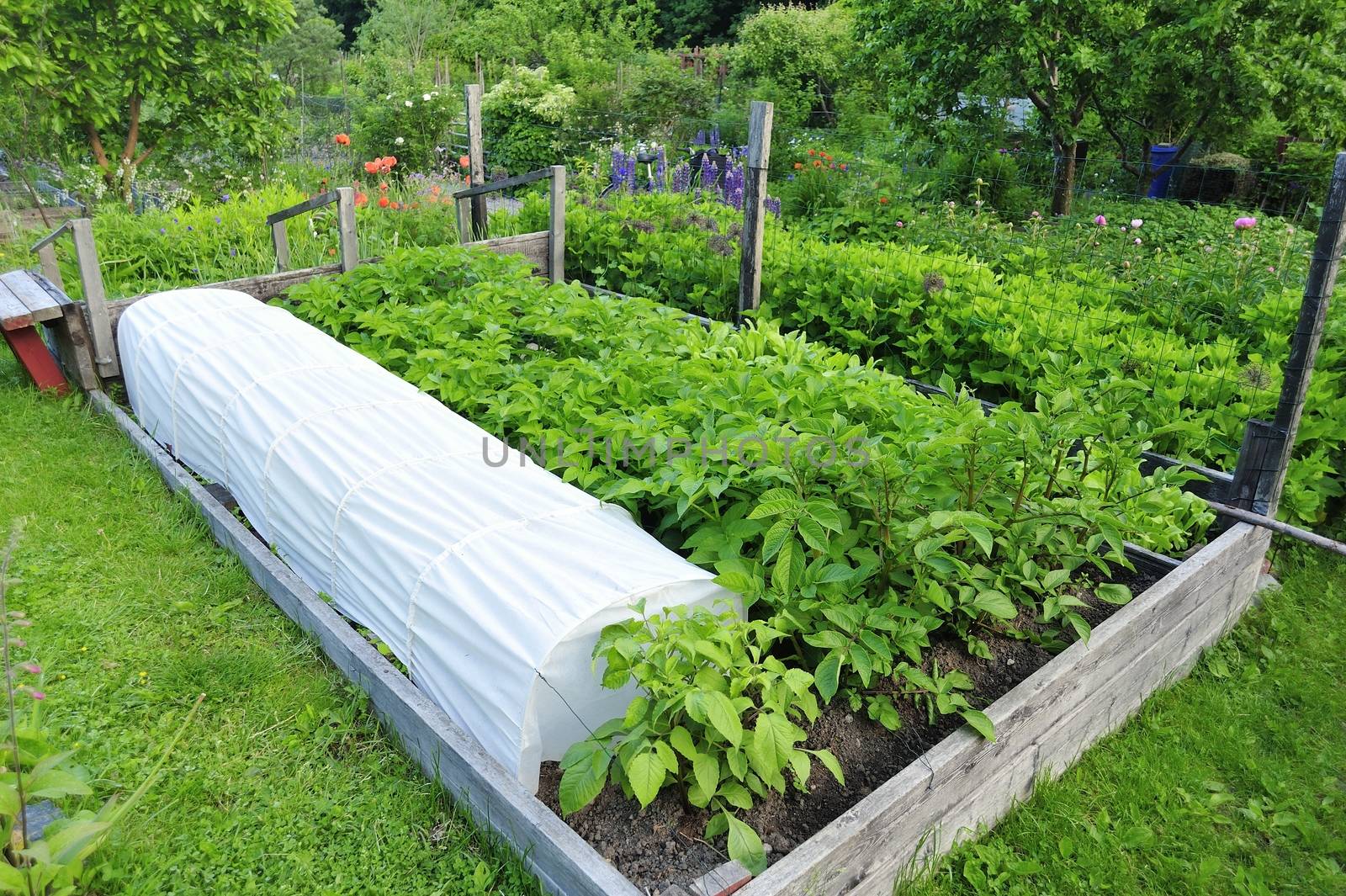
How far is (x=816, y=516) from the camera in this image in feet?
8.39

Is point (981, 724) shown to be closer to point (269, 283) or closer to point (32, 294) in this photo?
point (269, 283)

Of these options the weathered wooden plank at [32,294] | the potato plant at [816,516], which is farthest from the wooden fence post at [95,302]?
the potato plant at [816,516]

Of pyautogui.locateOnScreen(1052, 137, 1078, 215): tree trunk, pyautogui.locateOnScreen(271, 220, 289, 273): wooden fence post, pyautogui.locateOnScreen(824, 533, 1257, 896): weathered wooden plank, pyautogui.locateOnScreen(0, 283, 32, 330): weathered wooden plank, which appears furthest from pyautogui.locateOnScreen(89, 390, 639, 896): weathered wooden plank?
pyautogui.locateOnScreen(1052, 137, 1078, 215): tree trunk

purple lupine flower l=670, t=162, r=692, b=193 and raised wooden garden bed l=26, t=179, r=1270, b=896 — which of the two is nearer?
raised wooden garden bed l=26, t=179, r=1270, b=896

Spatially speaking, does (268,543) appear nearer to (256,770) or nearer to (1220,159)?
(256,770)

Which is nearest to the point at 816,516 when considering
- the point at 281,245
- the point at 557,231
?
the point at 557,231

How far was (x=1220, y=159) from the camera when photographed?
395 inches

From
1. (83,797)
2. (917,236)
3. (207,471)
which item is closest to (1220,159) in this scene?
(917,236)

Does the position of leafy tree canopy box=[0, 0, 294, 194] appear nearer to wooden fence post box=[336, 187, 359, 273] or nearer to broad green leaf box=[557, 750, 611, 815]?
wooden fence post box=[336, 187, 359, 273]

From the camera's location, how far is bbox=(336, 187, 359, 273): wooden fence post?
18.9 feet

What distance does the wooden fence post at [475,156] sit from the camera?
7.28 m

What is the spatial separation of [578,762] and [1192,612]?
2.21 metres

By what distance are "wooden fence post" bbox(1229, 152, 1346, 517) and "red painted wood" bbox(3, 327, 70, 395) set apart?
222 inches

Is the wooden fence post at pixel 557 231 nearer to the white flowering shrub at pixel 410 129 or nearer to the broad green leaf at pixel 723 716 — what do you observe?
the broad green leaf at pixel 723 716
